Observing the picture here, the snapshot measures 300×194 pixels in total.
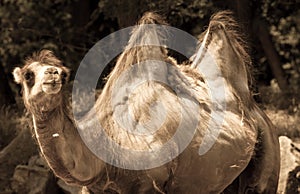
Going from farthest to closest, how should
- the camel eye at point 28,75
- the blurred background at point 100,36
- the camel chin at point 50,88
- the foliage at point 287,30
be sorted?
the foliage at point 287,30 → the blurred background at point 100,36 → the camel eye at point 28,75 → the camel chin at point 50,88

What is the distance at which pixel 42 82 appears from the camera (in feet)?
15.7

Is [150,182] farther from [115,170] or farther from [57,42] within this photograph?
[57,42]

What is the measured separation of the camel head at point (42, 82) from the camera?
4777mm

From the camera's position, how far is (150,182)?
5.52m

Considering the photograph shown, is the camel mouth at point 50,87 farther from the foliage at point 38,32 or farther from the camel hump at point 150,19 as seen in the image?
the foliage at point 38,32

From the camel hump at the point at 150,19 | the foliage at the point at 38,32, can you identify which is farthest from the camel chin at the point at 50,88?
the foliage at the point at 38,32

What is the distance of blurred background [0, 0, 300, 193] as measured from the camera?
9859mm

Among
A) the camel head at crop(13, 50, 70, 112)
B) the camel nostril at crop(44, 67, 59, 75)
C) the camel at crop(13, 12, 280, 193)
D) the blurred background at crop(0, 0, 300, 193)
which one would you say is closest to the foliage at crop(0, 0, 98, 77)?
the blurred background at crop(0, 0, 300, 193)

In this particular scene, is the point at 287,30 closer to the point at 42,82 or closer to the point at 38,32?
the point at 38,32

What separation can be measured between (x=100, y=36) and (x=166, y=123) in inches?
313

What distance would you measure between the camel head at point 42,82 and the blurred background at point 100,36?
4.33 meters

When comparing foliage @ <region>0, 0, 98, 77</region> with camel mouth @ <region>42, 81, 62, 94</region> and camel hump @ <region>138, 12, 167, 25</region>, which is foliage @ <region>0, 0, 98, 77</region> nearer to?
camel hump @ <region>138, 12, 167, 25</region>

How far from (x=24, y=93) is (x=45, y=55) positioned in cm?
26

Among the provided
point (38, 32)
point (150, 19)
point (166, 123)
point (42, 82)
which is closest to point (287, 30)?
point (38, 32)
